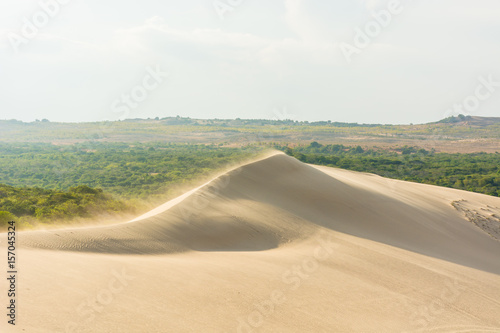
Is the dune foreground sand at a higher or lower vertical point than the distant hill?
lower

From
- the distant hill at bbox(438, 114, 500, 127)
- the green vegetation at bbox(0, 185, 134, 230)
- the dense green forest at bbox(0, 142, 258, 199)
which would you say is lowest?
the dense green forest at bbox(0, 142, 258, 199)

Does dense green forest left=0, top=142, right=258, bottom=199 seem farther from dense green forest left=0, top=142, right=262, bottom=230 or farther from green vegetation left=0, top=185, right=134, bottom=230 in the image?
green vegetation left=0, top=185, right=134, bottom=230

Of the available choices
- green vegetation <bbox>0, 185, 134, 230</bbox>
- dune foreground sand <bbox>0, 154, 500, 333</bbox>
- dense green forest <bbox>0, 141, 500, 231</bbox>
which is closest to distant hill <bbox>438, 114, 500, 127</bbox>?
dense green forest <bbox>0, 141, 500, 231</bbox>

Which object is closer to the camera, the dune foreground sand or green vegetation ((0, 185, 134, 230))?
the dune foreground sand

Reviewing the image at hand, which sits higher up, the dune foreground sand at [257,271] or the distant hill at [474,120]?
the distant hill at [474,120]

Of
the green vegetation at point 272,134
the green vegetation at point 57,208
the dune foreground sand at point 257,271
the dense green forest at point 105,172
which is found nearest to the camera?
the dune foreground sand at point 257,271

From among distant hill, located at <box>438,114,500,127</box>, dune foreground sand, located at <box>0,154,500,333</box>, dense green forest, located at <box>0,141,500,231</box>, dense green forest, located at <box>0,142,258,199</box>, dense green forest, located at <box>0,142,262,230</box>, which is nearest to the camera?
dune foreground sand, located at <box>0,154,500,333</box>

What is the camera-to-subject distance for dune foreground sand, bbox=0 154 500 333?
7398 mm

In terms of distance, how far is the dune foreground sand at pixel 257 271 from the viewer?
7.40m

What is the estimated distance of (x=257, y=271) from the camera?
33.4 ft

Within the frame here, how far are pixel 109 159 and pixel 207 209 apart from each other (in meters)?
52.6

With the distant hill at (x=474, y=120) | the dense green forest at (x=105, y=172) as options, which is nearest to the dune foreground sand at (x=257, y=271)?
the dense green forest at (x=105, y=172)

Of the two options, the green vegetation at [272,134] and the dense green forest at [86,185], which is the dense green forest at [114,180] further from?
the green vegetation at [272,134]

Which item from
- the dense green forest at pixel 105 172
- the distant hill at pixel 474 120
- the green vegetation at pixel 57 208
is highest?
the distant hill at pixel 474 120
